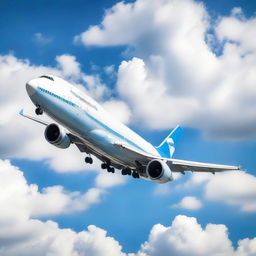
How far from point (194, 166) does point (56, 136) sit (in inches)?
562

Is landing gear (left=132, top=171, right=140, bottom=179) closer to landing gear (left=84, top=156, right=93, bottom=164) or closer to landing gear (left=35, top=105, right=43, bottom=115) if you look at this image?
landing gear (left=84, top=156, right=93, bottom=164)

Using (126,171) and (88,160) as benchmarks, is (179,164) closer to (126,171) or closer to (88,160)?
(126,171)

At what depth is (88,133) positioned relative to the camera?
3941 centimetres

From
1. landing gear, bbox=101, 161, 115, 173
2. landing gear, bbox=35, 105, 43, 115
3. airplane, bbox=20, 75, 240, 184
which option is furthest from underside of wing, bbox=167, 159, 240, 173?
landing gear, bbox=35, 105, 43, 115

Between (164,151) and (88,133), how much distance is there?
831 inches

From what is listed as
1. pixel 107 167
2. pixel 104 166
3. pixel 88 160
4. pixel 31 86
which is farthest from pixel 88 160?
pixel 31 86

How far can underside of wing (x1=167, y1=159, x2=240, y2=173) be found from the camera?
1772 inches

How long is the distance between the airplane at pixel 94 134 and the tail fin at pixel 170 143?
7.46 metres

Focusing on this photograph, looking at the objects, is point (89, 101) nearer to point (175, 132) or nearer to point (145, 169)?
point (145, 169)

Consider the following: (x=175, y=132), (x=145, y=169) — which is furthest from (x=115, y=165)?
(x=175, y=132)

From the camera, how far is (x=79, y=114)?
38.4m

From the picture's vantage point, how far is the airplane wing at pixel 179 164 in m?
43.1

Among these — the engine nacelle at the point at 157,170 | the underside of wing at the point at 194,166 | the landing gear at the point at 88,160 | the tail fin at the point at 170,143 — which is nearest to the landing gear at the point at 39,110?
the landing gear at the point at 88,160

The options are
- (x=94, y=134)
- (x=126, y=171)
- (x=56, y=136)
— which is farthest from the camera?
(x=126, y=171)
